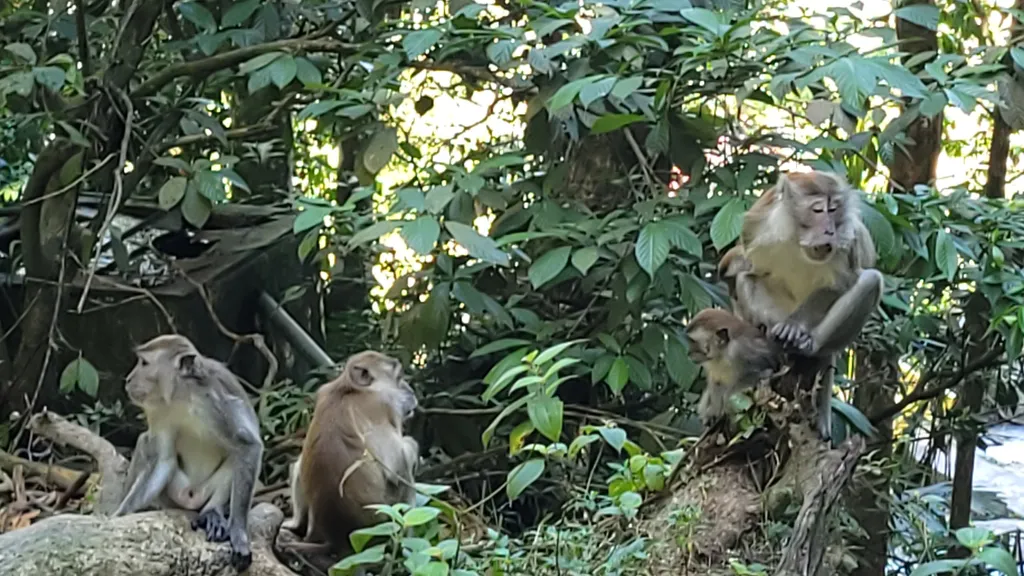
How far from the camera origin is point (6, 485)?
4.69 meters

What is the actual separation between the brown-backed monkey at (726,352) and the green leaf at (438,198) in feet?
3.27

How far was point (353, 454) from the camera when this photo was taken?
432 centimetres

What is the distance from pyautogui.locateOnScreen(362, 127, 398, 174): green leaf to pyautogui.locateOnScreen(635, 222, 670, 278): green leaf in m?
1.05

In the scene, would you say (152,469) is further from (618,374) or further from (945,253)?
(945,253)

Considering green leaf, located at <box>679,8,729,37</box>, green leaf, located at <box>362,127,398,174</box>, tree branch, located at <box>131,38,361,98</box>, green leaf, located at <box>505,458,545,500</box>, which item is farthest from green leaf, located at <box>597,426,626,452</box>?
tree branch, located at <box>131,38,361,98</box>

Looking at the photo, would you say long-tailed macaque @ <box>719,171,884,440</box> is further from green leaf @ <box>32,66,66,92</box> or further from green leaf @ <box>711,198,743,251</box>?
green leaf @ <box>32,66,66,92</box>

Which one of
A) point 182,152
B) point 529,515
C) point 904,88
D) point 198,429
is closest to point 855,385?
point 529,515

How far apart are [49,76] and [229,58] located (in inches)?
29.8

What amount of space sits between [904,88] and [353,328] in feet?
12.6

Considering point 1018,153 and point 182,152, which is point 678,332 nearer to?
point 182,152

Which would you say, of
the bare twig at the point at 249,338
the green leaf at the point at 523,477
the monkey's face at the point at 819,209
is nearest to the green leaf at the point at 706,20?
the monkey's face at the point at 819,209

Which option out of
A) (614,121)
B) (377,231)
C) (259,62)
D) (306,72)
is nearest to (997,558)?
(614,121)

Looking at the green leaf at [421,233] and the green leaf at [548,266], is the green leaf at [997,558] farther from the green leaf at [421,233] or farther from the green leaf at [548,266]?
the green leaf at [421,233]

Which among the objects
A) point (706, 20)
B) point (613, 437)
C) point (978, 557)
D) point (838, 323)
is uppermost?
point (706, 20)
